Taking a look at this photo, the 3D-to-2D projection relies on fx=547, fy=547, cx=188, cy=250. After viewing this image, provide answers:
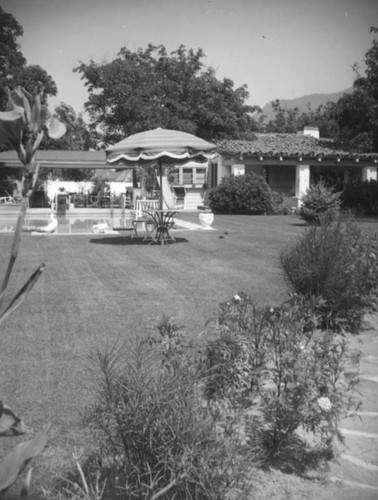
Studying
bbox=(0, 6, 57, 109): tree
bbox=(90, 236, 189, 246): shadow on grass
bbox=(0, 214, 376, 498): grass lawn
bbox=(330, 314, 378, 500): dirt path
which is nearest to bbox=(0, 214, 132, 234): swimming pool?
bbox=(90, 236, 189, 246): shadow on grass

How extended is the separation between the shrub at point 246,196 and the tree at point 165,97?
380 inches

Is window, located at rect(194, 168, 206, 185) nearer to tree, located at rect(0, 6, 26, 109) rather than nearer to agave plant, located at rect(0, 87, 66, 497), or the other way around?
tree, located at rect(0, 6, 26, 109)

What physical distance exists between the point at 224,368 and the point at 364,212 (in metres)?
23.0

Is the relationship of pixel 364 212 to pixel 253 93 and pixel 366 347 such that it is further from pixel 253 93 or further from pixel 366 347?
pixel 366 347

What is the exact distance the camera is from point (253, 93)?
125 feet

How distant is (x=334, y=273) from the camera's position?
508 centimetres

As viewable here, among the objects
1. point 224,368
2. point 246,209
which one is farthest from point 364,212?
point 224,368

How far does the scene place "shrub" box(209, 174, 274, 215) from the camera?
1011 inches

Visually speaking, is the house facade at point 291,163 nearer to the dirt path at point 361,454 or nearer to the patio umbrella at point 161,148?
the patio umbrella at point 161,148

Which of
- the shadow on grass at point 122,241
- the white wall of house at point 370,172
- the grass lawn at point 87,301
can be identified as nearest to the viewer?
the grass lawn at point 87,301

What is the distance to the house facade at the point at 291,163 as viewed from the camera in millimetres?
28375

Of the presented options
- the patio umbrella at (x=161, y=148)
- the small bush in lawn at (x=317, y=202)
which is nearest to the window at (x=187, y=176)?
the small bush in lawn at (x=317, y=202)

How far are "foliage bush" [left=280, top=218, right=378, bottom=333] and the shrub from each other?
20.3 metres

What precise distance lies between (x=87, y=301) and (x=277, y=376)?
3.88 metres
